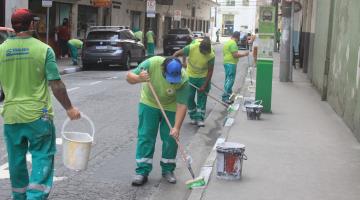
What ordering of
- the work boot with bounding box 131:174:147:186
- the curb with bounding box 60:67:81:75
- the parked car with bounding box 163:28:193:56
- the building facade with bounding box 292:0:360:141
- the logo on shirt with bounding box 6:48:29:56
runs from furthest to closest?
the parked car with bounding box 163:28:193:56 < the curb with bounding box 60:67:81:75 < the building facade with bounding box 292:0:360:141 < the work boot with bounding box 131:174:147:186 < the logo on shirt with bounding box 6:48:29:56

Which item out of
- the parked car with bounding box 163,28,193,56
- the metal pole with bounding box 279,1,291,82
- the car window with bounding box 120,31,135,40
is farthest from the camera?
the parked car with bounding box 163,28,193,56

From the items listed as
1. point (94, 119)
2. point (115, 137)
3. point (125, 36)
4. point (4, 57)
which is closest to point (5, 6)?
point (125, 36)

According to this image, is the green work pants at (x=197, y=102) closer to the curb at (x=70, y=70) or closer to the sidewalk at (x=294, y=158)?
the sidewalk at (x=294, y=158)

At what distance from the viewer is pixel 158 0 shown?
43.7 meters

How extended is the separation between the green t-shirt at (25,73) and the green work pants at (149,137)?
174 cm

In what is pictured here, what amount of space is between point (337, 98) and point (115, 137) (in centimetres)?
543

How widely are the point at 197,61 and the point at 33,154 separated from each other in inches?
226

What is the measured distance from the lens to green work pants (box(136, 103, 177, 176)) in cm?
660

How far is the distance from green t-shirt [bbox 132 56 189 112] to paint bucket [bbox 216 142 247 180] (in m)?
0.82

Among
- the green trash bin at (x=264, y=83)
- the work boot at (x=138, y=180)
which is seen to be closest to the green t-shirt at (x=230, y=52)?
the green trash bin at (x=264, y=83)

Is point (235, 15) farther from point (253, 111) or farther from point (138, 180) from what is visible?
point (138, 180)

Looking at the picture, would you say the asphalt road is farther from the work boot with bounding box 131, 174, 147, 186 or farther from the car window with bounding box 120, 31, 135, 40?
the car window with bounding box 120, 31, 135, 40

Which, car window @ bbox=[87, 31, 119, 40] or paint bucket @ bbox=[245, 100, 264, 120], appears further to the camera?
car window @ bbox=[87, 31, 119, 40]

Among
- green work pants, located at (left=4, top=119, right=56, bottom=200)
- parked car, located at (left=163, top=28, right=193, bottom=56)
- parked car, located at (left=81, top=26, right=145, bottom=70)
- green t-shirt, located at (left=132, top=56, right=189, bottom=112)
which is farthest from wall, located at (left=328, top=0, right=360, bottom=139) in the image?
parked car, located at (left=163, top=28, right=193, bottom=56)
